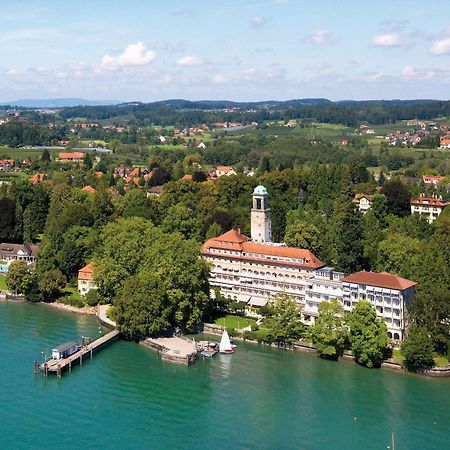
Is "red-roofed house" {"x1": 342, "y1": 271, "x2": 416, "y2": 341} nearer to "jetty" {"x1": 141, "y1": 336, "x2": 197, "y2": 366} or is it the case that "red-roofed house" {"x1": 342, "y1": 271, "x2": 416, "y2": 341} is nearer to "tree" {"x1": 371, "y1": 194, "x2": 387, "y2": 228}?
"jetty" {"x1": 141, "y1": 336, "x2": 197, "y2": 366}

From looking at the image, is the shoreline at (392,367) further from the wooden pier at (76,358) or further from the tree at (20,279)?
the tree at (20,279)

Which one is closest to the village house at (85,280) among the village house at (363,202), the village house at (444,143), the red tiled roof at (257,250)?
the red tiled roof at (257,250)

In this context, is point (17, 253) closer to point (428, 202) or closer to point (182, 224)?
point (182, 224)

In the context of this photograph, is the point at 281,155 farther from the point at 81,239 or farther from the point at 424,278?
the point at 424,278

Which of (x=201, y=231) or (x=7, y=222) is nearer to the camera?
(x=201, y=231)

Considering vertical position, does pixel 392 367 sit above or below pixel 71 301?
below

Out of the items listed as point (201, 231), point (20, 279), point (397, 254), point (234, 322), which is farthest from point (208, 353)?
point (201, 231)

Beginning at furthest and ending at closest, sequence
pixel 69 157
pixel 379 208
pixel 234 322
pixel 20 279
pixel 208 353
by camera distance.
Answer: pixel 69 157
pixel 379 208
pixel 20 279
pixel 234 322
pixel 208 353
